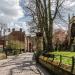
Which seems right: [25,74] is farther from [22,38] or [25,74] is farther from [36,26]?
[22,38]

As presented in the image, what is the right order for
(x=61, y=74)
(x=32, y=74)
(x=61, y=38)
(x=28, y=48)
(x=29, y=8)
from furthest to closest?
(x=28, y=48) → (x=61, y=38) → (x=29, y=8) → (x=32, y=74) → (x=61, y=74)

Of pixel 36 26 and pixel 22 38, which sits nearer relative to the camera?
pixel 36 26

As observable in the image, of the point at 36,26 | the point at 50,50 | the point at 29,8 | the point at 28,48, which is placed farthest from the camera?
the point at 28,48

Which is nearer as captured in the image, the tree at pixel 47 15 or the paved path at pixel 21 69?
the paved path at pixel 21 69

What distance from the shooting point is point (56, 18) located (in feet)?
131

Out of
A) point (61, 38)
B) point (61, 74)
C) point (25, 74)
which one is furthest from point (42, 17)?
point (61, 38)

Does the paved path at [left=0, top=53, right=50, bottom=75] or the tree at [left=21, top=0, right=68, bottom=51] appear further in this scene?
the tree at [left=21, top=0, right=68, bottom=51]

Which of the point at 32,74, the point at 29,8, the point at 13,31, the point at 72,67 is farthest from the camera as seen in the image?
the point at 13,31

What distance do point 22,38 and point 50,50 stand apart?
90.0m

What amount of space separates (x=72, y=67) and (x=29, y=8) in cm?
2794

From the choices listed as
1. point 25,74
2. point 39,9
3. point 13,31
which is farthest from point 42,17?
point 13,31

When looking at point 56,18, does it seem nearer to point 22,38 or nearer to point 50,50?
point 50,50

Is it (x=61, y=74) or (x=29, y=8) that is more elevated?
(x=29, y=8)

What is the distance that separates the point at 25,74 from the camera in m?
22.1
